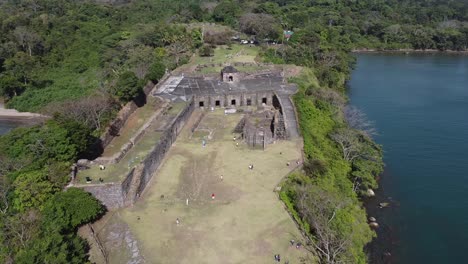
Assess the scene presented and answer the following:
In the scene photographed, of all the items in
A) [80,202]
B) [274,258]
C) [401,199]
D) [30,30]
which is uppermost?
[30,30]

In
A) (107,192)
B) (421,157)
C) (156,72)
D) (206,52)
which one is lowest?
(421,157)

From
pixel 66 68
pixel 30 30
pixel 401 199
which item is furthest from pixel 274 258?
pixel 30 30

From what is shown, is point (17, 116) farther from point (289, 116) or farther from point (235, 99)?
point (289, 116)

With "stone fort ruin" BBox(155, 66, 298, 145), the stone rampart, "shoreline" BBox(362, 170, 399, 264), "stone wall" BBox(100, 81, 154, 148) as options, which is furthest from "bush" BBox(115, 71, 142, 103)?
"shoreline" BBox(362, 170, 399, 264)

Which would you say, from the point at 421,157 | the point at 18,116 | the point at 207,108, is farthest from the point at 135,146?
the point at 18,116

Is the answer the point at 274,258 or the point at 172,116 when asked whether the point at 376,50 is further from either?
the point at 274,258

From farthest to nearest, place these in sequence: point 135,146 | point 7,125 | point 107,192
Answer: point 7,125, point 135,146, point 107,192

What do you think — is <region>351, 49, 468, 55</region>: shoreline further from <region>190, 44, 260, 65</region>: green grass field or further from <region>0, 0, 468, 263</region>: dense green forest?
<region>190, 44, 260, 65</region>: green grass field
